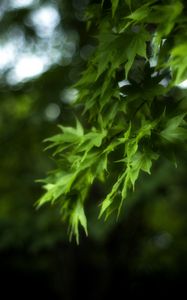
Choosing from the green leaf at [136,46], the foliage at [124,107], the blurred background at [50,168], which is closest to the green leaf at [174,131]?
the foliage at [124,107]

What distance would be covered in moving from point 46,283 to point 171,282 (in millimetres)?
2700

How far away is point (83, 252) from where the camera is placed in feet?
23.4

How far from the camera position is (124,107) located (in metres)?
2.14

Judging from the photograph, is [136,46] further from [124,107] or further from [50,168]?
[50,168]

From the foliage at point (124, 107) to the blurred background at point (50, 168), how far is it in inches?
127

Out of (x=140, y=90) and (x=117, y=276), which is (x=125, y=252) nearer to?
(x=117, y=276)

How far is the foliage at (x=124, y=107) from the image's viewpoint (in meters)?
1.82

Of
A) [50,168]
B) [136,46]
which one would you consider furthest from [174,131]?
[50,168]

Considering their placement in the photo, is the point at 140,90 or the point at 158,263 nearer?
the point at 140,90

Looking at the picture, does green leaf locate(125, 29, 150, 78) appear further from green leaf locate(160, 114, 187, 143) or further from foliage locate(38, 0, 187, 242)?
green leaf locate(160, 114, 187, 143)

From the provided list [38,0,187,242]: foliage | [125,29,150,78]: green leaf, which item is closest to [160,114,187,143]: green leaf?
[38,0,187,242]: foliage

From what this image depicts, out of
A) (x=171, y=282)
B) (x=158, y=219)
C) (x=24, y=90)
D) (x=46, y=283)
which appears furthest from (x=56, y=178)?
(x=158, y=219)

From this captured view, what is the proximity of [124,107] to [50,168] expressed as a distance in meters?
5.01

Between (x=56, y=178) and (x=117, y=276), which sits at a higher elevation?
(x=56, y=178)
